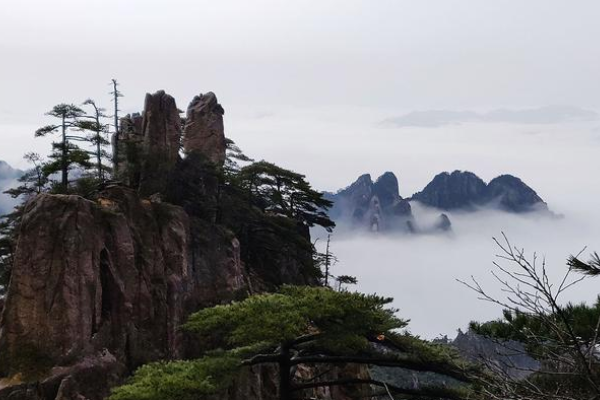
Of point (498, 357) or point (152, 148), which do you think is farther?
point (152, 148)

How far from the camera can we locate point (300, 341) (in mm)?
11328

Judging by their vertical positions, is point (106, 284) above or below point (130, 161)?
below

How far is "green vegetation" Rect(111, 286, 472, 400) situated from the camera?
392 inches

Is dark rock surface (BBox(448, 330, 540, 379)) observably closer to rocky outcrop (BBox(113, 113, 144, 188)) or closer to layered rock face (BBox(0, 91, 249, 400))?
layered rock face (BBox(0, 91, 249, 400))

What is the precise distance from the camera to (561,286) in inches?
170

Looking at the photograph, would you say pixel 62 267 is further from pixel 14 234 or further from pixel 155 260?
pixel 14 234

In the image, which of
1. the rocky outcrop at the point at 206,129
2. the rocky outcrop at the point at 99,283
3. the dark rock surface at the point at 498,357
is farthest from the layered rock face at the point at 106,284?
the dark rock surface at the point at 498,357

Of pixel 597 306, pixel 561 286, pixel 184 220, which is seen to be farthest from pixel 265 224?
pixel 561 286

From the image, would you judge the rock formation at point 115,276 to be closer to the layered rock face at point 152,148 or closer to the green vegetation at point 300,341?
the layered rock face at point 152,148

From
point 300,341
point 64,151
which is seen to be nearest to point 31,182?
point 64,151

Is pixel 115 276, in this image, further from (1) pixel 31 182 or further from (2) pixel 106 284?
(1) pixel 31 182

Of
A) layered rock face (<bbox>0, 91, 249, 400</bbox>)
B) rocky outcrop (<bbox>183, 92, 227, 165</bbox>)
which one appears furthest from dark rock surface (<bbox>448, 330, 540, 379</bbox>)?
rocky outcrop (<bbox>183, 92, 227, 165</bbox>)

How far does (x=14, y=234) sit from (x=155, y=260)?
10270mm

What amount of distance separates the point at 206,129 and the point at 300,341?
103ft
